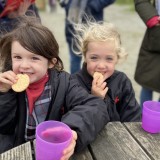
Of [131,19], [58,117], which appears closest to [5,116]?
[58,117]

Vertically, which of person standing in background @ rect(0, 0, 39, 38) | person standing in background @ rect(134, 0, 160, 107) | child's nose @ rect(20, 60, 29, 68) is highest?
person standing in background @ rect(0, 0, 39, 38)

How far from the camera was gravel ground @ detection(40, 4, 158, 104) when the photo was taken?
6367 mm

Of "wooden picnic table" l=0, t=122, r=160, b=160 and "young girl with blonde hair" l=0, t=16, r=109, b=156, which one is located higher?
"young girl with blonde hair" l=0, t=16, r=109, b=156

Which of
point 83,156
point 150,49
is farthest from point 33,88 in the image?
point 150,49

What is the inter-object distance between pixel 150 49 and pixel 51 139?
2057 millimetres

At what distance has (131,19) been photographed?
11.3 metres

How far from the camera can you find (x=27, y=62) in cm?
190

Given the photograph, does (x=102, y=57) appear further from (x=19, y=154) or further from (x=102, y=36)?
(x=19, y=154)

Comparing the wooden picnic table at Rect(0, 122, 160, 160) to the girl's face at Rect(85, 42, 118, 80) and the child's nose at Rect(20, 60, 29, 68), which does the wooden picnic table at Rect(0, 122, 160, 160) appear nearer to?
the child's nose at Rect(20, 60, 29, 68)

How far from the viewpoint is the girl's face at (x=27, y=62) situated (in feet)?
6.20

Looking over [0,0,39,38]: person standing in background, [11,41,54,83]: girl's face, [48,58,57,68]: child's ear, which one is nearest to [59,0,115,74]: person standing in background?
[0,0,39,38]: person standing in background

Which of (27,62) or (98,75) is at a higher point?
(27,62)

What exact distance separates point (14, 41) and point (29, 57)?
0.46ft

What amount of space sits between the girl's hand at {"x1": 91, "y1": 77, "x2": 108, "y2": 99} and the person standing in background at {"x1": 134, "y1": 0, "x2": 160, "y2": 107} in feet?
3.61
